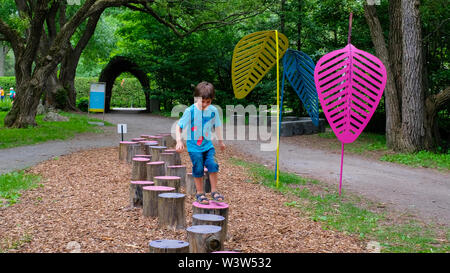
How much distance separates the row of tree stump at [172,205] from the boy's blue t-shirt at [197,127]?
598 millimetres

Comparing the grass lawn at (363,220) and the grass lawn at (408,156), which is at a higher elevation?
the grass lawn at (408,156)

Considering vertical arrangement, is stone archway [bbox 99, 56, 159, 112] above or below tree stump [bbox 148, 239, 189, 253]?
above

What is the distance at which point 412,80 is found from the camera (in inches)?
510

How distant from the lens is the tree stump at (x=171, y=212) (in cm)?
493

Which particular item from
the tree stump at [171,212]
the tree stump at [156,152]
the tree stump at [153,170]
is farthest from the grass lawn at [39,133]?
the tree stump at [171,212]

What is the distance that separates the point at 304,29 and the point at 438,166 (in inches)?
460

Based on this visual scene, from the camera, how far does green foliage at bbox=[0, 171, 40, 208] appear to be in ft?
20.3

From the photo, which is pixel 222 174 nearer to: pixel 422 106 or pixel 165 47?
pixel 422 106

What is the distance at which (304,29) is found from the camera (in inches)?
825

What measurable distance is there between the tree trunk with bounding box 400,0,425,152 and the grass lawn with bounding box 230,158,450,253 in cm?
614

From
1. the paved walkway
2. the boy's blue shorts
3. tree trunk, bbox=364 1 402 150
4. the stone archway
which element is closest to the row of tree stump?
the boy's blue shorts

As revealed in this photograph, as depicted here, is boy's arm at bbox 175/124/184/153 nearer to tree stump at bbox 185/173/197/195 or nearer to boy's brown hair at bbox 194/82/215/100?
boy's brown hair at bbox 194/82/215/100

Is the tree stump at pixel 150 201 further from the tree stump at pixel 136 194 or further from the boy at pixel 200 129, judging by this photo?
the boy at pixel 200 129

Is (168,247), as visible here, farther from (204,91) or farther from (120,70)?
(120,70)
